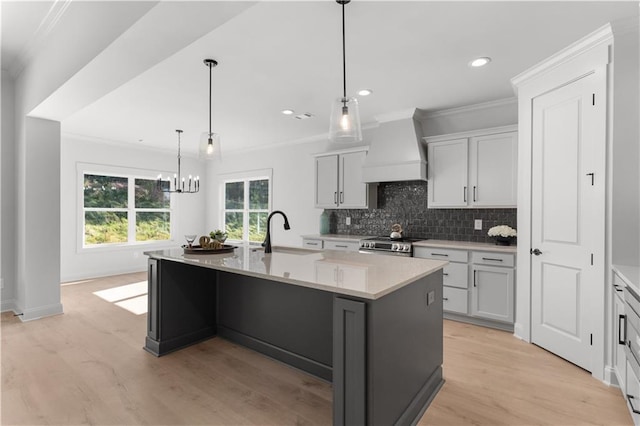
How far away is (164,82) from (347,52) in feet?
6.51

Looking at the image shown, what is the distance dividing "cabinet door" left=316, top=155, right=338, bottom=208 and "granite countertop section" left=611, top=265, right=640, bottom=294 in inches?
137

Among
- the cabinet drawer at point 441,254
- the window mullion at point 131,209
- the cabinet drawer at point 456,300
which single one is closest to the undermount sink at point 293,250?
the cabinet drawer at point 441,254

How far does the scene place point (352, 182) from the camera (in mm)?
5082

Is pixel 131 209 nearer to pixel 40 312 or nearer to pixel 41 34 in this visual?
pixel 40 312

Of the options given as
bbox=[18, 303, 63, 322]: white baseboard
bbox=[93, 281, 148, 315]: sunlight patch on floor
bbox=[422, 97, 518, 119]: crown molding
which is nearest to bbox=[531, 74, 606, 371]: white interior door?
bbox=[422, 97, 518, 119]: crown molding

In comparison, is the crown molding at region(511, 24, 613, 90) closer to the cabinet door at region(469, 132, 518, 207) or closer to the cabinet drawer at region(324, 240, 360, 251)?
the cabinet door at region(469, 132, 518, 207)

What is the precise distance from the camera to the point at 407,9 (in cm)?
226

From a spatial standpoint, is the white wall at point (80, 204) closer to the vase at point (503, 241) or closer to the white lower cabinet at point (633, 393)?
the vase at point (503, 241)

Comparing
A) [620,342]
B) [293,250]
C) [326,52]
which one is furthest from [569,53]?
[293,250]

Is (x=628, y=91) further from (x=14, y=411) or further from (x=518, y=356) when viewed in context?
(x=14, y=411)

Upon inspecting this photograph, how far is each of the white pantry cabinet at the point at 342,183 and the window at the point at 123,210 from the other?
3.78 m

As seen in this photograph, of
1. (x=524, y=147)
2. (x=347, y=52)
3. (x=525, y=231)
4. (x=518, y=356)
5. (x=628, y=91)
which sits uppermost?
(x=347, y=52)

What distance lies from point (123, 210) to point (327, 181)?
4.19m

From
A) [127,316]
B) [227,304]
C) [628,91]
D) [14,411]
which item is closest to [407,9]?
[628,91]
